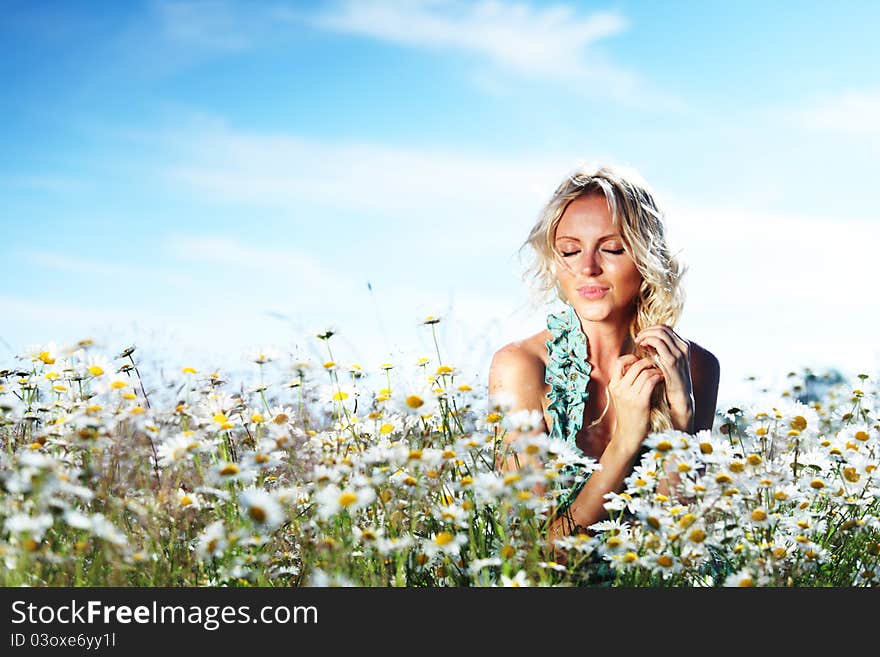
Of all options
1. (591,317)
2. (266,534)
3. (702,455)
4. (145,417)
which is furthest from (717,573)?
(145,417)

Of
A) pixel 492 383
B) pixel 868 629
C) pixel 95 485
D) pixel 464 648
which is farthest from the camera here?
pixel 492 383

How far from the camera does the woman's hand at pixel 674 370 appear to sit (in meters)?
3.19

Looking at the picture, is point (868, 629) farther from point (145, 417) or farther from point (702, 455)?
point (145, 417)

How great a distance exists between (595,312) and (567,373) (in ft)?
0.91

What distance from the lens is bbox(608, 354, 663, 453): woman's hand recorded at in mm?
3066

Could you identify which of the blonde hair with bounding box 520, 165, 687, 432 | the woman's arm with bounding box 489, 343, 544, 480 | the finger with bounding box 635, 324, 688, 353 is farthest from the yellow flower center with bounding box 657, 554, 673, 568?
the blonde hair with bounding box 520, 165, 687, 432

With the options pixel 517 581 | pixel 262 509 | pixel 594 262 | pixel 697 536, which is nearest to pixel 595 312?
pixel 594 262

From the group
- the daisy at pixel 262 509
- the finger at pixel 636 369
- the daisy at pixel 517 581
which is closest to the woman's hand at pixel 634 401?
the finger at pixel 636 369

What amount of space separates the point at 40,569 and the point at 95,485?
0.81 feet

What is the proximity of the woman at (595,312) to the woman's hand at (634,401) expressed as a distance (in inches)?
5.0

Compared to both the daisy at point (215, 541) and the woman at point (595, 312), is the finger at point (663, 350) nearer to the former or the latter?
the woman at point (595, 312)

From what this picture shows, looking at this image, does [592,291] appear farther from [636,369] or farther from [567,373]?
[636,369]

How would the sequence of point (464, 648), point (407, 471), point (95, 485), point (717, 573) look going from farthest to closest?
1. point (717, 573)
2. point (407, 471)
3. point (95, 485)
4. point (464, 648)

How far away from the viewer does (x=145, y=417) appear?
260 centimetres
